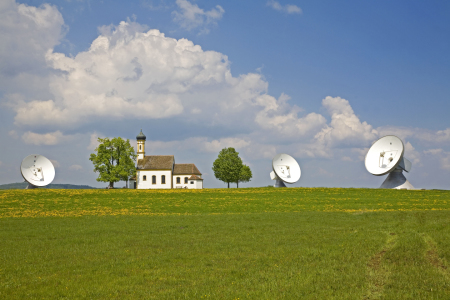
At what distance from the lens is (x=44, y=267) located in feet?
44.6

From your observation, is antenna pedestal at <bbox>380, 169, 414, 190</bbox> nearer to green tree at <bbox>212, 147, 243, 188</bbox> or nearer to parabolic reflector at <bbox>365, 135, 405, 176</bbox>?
parabolic reflector at <bbox>365, 135, 405, 176</bbox>

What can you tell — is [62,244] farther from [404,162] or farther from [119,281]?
[404,162]

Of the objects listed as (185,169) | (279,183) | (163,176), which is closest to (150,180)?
(163,176)

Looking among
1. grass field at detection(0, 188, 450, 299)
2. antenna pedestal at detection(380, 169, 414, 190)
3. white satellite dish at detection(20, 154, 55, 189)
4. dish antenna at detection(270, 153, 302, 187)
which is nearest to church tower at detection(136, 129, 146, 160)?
white satellite dish at detection(20, 154, 55, 189)

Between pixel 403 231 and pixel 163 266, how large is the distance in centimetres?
1167

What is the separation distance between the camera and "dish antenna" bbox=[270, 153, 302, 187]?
72.9 metres

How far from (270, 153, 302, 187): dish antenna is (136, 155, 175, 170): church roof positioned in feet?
98.6

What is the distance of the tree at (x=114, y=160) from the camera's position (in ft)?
262

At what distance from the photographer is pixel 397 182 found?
66625 mm

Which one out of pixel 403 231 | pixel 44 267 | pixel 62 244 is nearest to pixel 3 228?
pixel 62 244

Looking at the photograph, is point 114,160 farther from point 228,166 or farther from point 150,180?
point 228,166

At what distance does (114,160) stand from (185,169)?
61.6ft

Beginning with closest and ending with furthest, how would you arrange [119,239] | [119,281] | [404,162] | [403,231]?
[119,281] < [403,231] < [119,239] < [404,162]

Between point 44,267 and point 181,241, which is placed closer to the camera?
point 44,267
